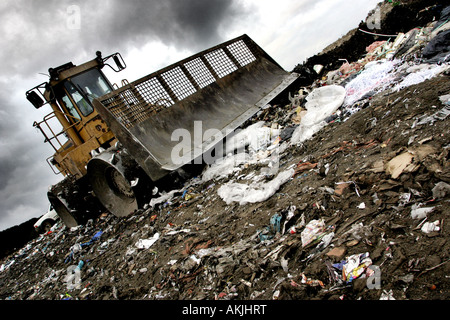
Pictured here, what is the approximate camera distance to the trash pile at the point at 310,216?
1560 millimetres

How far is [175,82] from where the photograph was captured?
464 cm

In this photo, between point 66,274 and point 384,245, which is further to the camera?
point 66,274

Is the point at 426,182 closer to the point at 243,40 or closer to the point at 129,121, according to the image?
the point at 129,121

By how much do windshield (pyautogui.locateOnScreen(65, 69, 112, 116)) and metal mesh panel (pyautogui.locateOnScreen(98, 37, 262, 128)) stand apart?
1.29 meters

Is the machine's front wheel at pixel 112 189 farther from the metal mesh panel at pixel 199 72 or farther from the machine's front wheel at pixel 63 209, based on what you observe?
the metal mesh panel at pixel 199 72

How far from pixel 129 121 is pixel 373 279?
3515mm

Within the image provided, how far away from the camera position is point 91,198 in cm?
543

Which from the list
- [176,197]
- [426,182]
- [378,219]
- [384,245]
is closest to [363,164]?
[426,182]

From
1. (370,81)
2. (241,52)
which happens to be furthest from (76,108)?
(370,81)

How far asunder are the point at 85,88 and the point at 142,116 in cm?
178
